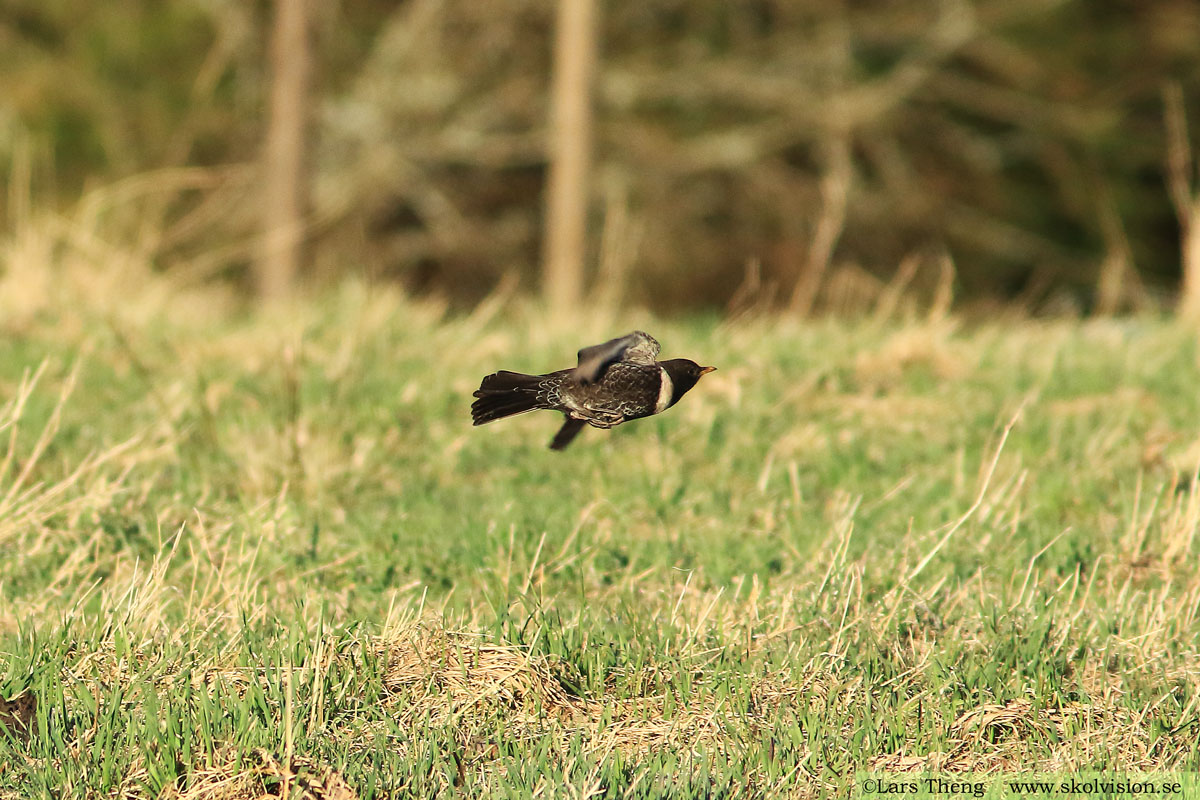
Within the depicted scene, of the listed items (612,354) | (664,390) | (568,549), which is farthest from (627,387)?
(568,549)

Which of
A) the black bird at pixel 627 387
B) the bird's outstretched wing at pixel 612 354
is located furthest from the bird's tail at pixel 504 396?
the bird's outstretched wing at pixel 612 354

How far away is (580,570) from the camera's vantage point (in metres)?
3.69

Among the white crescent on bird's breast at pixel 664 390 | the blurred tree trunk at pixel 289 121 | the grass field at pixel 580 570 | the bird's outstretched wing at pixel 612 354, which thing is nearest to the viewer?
the bird's outstretched wing at pixel 612 354

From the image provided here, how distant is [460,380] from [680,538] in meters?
1.71

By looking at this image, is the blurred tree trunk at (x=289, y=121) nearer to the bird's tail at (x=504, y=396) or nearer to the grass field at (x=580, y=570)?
the grass field at (x=580, y=570)

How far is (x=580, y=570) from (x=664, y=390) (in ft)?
5.23

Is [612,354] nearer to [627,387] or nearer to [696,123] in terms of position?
[627,387]

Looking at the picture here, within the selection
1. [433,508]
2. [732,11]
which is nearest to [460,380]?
[433,508]

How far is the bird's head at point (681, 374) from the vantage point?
220cm

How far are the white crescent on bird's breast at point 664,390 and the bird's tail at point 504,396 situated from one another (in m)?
0.25

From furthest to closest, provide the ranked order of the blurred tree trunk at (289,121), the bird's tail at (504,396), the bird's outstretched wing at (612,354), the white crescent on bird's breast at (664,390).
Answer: the blurred tree trunk at (289,121) → the bird's tail at (504,396) → the white crescent on bird's breast at (664,390) → the bird's outstretched wing at (612,354)

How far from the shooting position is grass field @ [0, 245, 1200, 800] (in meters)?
2.76

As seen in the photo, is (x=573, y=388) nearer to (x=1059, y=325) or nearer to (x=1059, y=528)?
(x=1059, y=528)

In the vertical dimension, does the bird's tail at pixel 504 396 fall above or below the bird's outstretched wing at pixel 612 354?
below
